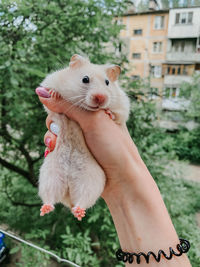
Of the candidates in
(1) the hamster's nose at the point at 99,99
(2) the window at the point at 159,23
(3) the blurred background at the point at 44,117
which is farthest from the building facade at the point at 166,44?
(1) the hamster's nose at the point at 99,99

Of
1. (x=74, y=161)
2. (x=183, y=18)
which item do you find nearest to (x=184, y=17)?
(x=183, y=18)

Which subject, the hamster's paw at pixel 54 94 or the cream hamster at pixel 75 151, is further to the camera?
the hamster's paw at pixel 54 94

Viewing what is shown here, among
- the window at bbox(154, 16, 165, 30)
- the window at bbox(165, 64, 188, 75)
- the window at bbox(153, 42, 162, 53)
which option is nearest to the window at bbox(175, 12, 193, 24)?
the window at bbox(154, 16, 165, 30)

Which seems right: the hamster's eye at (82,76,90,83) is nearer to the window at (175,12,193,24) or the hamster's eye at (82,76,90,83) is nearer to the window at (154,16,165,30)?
the window at (175,12,193,24)

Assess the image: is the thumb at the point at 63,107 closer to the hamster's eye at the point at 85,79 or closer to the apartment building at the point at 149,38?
the hamster's eye at the point at 85,79

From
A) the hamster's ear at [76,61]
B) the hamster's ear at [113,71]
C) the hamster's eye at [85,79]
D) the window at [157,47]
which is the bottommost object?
the hamster's eye at [85,79]

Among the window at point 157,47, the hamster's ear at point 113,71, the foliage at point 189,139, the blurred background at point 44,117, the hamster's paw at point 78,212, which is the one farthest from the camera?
the window at point 157,47
